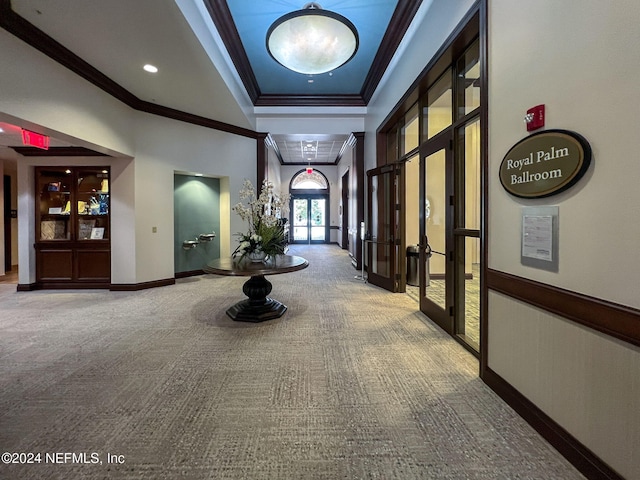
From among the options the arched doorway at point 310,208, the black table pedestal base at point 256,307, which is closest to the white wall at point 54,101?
the black table pedestal base at point 256,307

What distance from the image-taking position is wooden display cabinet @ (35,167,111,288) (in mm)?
5855

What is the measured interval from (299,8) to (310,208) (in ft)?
35.4

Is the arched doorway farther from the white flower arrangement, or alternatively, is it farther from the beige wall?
the beige wall

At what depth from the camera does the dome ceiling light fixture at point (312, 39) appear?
11.0 ft

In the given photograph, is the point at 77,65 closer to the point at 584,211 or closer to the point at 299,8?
the point at 299,8

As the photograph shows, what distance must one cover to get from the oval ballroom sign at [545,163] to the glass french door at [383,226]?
10.7ft

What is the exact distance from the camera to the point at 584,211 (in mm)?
1609

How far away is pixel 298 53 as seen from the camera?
3.69m

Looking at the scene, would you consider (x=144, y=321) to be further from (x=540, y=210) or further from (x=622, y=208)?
(x=622, y=208)

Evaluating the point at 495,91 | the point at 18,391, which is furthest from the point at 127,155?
the point at 495,91

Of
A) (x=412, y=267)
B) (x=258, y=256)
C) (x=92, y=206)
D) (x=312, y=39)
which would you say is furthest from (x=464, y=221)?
(x=92, y=206)

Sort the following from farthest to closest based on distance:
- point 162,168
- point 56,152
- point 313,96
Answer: point 313,96
point 162,168
point 56,152

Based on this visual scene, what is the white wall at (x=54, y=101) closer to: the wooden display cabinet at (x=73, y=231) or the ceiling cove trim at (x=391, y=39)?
the wooden display cabinet at (x=73, y=231)

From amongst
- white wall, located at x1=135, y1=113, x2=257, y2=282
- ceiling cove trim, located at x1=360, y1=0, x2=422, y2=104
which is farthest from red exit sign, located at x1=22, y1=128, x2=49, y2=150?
ceiling cove trim, located at x1=360, y1=0, x2=422, y2=104
